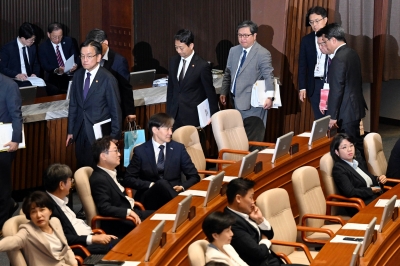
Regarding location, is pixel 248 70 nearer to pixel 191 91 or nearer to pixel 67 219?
pixel 191 91

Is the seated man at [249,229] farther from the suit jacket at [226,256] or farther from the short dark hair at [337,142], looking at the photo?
the short dark hair at [337,142]

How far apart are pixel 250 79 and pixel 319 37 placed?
0.73 metres

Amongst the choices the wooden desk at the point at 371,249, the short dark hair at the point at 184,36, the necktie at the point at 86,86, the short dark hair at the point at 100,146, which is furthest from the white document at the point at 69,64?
the wooden desk at the point at 371,249

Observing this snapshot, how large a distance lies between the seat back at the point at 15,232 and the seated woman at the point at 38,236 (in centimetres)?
3

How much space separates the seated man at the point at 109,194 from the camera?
5488 millimetres

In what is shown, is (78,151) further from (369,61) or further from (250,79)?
(369,61)

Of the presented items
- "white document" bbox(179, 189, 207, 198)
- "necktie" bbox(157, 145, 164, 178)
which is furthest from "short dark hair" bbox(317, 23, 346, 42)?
"white document" bbox(179, 189, 207, 198)

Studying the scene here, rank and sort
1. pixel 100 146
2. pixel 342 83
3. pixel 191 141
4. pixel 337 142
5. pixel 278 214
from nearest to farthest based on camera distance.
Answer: pixel 278 214
pixel 100 146
pixel 337 142
pixel 191 141
pixel 342 83

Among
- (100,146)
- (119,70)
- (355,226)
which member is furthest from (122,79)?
(355,226)

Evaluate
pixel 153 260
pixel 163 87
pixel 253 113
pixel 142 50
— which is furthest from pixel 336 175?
pixel 142 50

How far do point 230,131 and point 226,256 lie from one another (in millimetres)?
2953

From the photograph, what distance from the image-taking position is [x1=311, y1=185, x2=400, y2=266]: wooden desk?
457 cm

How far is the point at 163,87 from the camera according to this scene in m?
8.57

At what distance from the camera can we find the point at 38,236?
15.0ft
